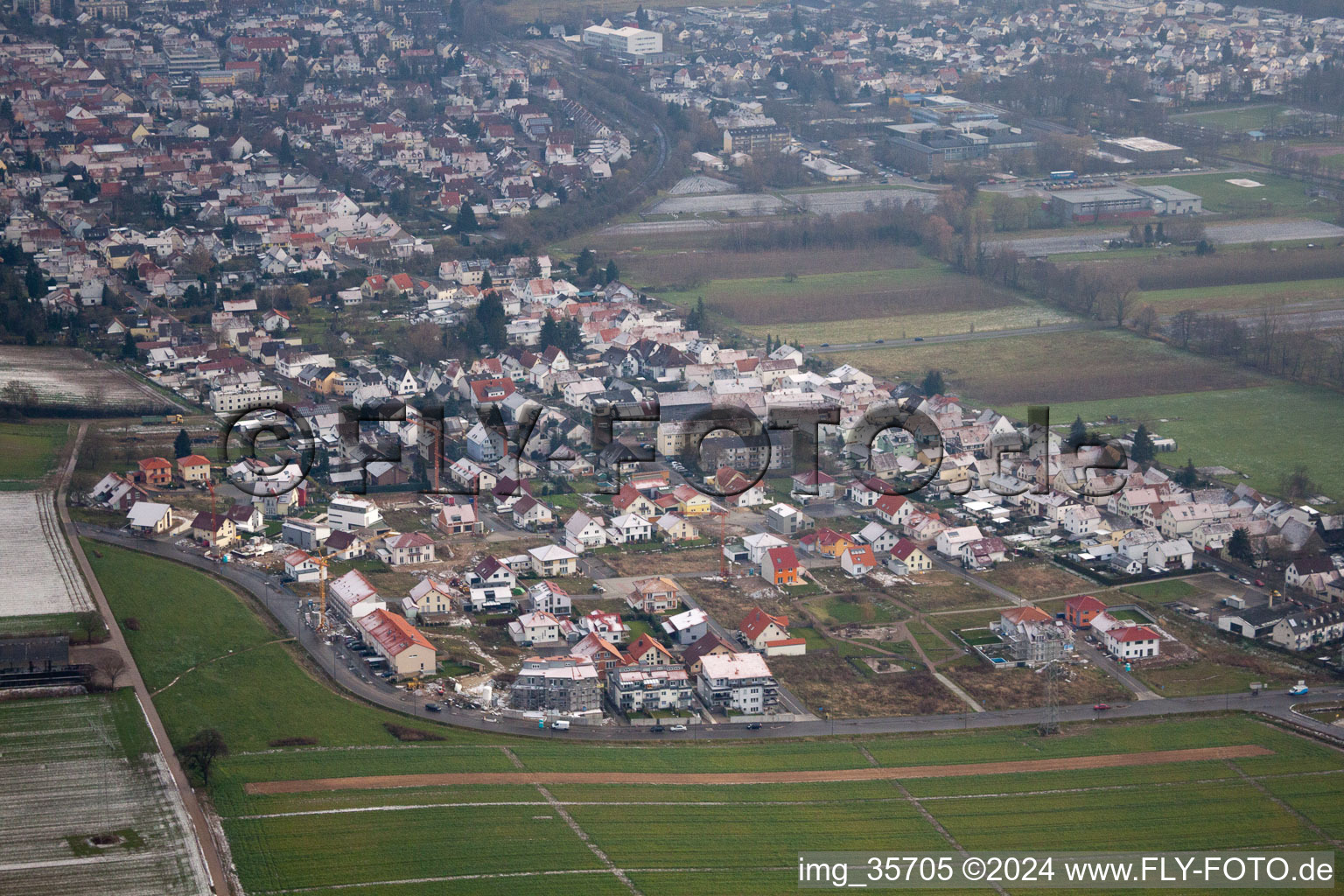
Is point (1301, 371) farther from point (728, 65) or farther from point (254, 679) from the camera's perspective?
point (728, 65)

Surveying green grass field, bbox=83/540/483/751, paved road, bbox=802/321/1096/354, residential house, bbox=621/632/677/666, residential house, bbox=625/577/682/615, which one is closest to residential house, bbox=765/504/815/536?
residential house, bbox=625/577/682/615

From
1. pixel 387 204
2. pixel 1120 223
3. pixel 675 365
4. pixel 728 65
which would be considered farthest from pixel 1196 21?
pixel 675 365

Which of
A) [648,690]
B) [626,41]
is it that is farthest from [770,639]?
[626,41]

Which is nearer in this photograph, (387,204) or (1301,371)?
(1301,371)

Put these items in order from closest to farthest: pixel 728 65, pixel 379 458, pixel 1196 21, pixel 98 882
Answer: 1. pixel 98 882
2. pixel 379 458
3. pixel 728 65
4. pixel 1196 21

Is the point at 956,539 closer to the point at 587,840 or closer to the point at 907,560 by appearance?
the point at 907,560

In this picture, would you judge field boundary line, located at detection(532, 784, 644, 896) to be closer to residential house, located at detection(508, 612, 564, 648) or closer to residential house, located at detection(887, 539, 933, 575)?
residential house, located at detection(508, 612, 564, 648)
